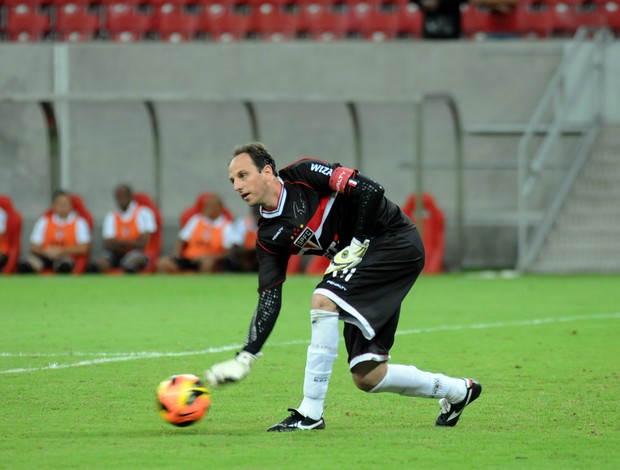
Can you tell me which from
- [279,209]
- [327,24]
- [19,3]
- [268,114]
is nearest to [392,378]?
[279,209]

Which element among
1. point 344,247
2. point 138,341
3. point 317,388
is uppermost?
point 344,247

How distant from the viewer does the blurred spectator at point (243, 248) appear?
1773 cm

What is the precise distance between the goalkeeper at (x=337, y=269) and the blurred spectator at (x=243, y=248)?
38.1 feet

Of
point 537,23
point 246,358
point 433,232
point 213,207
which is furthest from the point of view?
point 537,23

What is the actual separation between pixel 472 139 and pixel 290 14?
3946 millimetres

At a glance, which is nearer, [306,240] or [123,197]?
[306,240]

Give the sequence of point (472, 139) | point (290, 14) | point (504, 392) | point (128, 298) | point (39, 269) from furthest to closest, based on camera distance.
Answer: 1. point (290, 14)
2. point (472, 139)
3. point (39, 269)
4. point (128, 298)
5. point (504, 392)

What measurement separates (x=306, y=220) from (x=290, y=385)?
6.24 feet

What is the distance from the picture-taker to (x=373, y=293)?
5.87m

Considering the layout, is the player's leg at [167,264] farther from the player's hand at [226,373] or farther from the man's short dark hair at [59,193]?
the player's hand at [226,373]

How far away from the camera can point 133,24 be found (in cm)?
2089

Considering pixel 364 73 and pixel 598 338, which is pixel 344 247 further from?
pixel 364 73

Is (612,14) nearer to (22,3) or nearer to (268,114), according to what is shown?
(268,114)

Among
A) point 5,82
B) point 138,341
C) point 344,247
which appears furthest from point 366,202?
point 5,82
